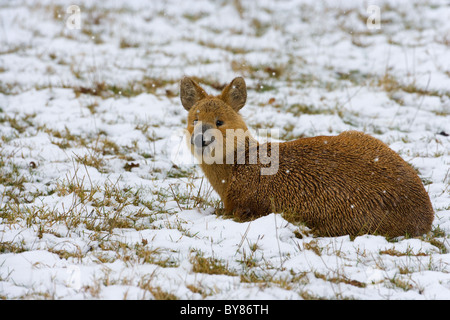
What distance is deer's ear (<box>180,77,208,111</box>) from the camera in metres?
5.30

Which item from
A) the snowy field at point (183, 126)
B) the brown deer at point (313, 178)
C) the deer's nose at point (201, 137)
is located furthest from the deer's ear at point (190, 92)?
the snowy field at point (183, 126)

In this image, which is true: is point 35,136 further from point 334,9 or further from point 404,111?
point 334,9

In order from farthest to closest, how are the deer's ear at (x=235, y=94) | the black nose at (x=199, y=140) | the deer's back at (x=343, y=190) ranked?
the deer's ear at (x=235, y=94) → the black nose at (x=199, y=140) → the deer's back at (x=343, y=190)

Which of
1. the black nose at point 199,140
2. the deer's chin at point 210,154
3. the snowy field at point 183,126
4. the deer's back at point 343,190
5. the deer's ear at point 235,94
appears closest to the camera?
the snowy field at point 183,126

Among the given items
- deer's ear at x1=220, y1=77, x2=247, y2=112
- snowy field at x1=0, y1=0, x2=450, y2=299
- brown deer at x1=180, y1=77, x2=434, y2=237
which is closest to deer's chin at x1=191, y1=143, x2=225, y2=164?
brown deer at x1=180, y1=77, x2=434, y2=237

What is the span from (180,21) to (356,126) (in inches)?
298

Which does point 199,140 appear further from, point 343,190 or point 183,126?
point 183,126

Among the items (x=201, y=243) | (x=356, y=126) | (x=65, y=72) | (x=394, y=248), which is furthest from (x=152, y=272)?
(x=65, y=72)

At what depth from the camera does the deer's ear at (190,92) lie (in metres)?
5.30

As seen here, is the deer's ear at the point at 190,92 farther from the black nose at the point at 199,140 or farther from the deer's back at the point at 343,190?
the deer's back at the point at 343,190

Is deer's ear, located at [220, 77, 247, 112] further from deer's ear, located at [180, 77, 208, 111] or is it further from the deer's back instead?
the deer's back

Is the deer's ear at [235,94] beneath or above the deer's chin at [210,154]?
above

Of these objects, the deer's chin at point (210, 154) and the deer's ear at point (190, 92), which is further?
the deer's ear at point (190, 92)

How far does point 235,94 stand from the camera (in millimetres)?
5293
